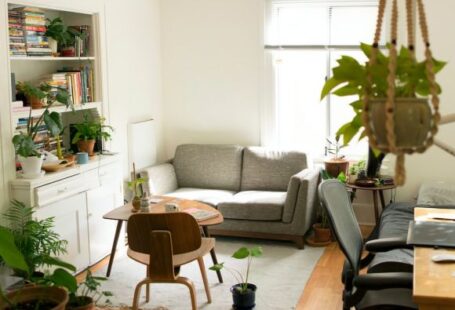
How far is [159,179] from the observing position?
19.8 ft

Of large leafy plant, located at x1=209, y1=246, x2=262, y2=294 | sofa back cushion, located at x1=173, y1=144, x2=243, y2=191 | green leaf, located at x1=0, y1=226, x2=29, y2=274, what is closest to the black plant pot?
large leafy plant, located at x1=209, y1=246, x2=262, y2=294

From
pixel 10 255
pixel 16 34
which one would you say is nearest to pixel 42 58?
pixel 16 34

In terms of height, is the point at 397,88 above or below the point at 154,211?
above

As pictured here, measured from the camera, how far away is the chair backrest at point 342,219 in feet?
10.1

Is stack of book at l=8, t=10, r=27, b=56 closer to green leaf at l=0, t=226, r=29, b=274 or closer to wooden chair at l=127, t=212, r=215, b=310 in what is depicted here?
wooden chair at l=127, t=212, r=215, b=310

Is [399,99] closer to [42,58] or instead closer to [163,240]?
[163,240]

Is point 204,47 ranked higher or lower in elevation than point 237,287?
higher

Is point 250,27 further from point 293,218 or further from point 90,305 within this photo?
point 90,305

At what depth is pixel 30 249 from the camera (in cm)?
408

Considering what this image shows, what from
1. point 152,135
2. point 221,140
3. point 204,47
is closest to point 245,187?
point 221,140

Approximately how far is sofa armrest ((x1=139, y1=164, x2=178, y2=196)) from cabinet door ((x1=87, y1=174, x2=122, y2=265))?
399 millimetres

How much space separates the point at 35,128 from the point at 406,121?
12.1 feet

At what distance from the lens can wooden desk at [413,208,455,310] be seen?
93.3 inches

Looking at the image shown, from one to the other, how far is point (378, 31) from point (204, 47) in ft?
17.6
